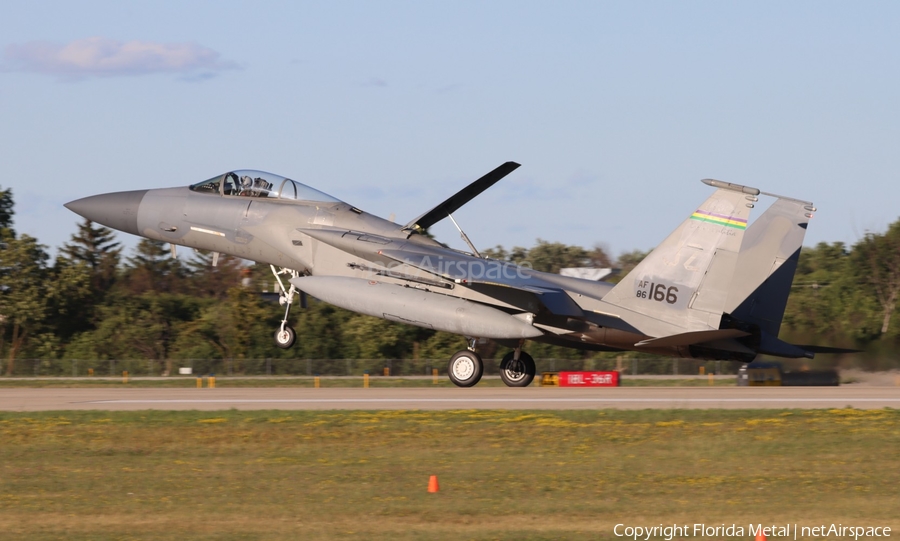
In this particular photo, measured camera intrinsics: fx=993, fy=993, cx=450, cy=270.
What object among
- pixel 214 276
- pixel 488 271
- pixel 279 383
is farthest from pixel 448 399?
pixel 214 276

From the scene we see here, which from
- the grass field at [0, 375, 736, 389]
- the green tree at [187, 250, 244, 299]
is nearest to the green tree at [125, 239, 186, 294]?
the green tree at [187, 250, 244, 299]

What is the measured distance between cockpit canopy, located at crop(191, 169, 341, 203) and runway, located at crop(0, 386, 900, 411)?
15.2 ft

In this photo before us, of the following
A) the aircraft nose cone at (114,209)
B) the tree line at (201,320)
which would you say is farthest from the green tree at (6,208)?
the aircraft nose cone at (114,209)

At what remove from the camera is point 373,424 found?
1633cm

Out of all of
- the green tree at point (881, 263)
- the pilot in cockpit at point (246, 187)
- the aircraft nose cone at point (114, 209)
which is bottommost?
the aircraft nose cone at point (114, 209)

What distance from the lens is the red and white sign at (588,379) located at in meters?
30.3

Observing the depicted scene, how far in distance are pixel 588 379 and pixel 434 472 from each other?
1856cm

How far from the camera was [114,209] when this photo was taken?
23938 mm

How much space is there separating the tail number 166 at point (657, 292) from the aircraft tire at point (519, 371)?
360 centimetres

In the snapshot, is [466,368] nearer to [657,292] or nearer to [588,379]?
[657,292]

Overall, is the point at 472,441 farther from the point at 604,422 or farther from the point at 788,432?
the point at 788,432

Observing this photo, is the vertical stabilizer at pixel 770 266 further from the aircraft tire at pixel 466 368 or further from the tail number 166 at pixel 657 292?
the aircraft tire at pixel 466 368

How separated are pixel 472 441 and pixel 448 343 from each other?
34.7 meters

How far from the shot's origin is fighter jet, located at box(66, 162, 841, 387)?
69.4 ft
